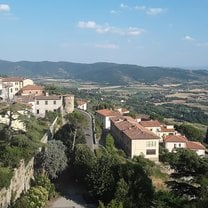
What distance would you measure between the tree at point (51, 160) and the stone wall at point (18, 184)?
1037mm

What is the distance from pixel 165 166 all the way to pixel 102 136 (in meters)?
12.1

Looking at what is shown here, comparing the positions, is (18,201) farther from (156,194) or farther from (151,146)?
(151,146)

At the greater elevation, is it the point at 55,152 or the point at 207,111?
the point at 55,152

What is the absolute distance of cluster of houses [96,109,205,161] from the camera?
177 feet

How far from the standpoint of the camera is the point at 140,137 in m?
53.8

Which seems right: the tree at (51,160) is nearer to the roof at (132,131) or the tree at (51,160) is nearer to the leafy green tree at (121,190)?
the leafy green tree at (121,190)

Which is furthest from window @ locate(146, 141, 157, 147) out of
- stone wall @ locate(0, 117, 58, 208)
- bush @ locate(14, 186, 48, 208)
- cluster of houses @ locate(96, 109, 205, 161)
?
bush @ locate(14, 186, 48, 208)

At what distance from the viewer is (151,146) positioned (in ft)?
179

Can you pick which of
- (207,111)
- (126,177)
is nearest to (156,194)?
(126,177)

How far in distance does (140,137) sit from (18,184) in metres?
18.9

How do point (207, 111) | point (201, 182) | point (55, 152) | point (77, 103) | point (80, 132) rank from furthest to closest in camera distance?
point (207, 111), point (77, 103), point (80, 132), point (55, 152), point (201, 182)

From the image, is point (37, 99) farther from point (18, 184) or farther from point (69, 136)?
point (18, 184)

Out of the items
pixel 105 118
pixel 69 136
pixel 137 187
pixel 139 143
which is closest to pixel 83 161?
pixel 69 136

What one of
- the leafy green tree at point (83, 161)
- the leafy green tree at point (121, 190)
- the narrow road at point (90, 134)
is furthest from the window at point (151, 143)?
the leafy green tree at point (121, 190)
